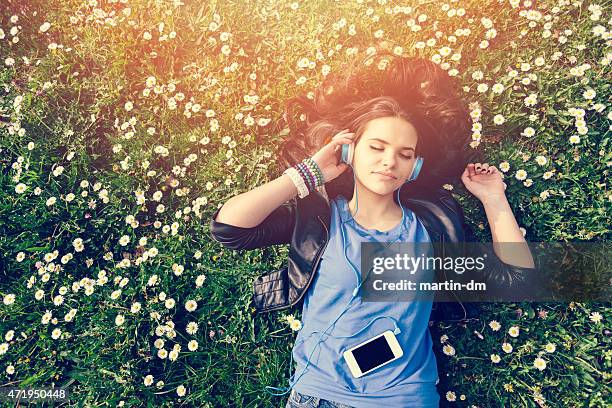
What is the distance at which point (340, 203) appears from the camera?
3.20 meters

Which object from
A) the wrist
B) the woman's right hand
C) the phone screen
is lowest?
the phone screen

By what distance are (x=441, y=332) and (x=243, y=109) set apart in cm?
235

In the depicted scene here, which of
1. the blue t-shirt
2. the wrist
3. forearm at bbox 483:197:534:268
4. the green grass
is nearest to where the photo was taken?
the blue t-shirt

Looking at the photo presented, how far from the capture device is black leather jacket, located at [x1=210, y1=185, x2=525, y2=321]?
10.1ft

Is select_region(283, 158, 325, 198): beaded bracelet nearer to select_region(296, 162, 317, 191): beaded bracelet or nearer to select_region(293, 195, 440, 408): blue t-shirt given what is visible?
select_region(296, 162, 317, 191): beaded bracelet

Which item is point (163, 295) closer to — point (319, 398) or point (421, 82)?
point (319, 398)

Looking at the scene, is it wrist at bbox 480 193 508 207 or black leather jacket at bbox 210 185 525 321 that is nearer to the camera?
black leather jacket at bbox 210 185 525 321

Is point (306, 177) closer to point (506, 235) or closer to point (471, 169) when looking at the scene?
point (471, 169)

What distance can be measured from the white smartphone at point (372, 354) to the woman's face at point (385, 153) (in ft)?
3.02

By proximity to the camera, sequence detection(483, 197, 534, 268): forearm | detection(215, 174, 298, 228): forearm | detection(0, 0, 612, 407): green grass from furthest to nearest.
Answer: detection(0, 0, 612, 407): green grass → detection(483, 197, 534, 268): forearm → detection(215, 174, 298, 228): forearm

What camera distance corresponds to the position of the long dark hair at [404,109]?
3.09 metres

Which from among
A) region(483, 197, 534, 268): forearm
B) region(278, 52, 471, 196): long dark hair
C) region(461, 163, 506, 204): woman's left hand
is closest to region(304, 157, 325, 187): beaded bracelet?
region(278, 52, 471, 196): long dark hair

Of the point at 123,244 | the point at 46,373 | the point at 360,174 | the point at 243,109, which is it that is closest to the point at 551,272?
the point at 360,174

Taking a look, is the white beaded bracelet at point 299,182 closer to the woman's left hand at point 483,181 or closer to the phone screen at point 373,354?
the phone screen at point 373,354
